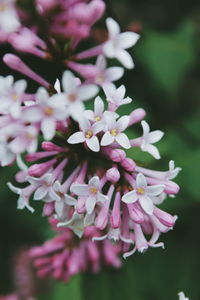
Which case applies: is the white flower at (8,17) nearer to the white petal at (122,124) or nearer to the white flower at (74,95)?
the white flower at (74,95)

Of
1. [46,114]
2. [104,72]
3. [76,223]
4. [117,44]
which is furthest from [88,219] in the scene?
[117,44]

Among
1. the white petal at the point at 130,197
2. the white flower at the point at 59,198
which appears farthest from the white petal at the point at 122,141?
the white flower at the point at 59,198

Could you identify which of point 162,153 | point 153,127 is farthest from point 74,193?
point 153,127

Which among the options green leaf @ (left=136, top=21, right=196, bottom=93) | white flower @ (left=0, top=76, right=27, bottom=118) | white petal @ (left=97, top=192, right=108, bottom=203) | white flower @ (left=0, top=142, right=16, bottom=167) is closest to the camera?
white flower @ (left=0, top=76, right=27, bottom=118)

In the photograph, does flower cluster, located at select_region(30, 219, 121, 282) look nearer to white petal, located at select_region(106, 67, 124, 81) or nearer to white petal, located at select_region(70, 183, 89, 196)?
white petal, located at select_region(70, 183, 89, 196)

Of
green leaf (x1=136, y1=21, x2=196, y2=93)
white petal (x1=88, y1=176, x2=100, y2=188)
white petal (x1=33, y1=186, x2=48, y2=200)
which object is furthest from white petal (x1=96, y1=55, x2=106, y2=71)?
green leaf (x1=136, y1=21, x2=196, y2=93)

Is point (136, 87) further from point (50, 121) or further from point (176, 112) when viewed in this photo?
point (50, 121)
